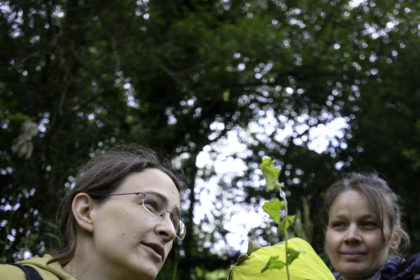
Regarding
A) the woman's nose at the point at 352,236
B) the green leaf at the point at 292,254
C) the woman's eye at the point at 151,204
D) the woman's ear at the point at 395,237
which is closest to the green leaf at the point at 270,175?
the green leaf at the point at 292,254

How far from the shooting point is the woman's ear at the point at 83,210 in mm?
1781

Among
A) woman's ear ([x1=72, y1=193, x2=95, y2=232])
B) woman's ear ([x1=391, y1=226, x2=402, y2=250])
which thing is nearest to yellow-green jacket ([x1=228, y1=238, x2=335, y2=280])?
woman's ear ([x1=72, y1=193, x2=95, y2=232])

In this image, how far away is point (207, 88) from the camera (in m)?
5.49

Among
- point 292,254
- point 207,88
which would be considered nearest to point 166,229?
point 292,254

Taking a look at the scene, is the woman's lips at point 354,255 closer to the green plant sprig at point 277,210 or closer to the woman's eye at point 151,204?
the woman's eye at point 151,204

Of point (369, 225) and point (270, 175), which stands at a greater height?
point (270, 175)

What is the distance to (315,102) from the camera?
6.06 m

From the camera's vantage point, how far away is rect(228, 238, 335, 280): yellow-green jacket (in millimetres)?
1758

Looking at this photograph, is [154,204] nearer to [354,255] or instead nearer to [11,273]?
[11,273]

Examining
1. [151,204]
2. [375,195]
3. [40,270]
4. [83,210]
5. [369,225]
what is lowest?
[40,270]

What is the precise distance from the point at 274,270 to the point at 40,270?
0.74 m

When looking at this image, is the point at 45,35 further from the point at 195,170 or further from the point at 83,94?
the point at 195,170

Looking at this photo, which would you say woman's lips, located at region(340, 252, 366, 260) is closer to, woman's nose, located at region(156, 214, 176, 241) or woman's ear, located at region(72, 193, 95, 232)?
woman's nose, located at region(156, 214, 176, 241)

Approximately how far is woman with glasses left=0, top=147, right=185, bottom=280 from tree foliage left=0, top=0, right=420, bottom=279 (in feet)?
5.51
